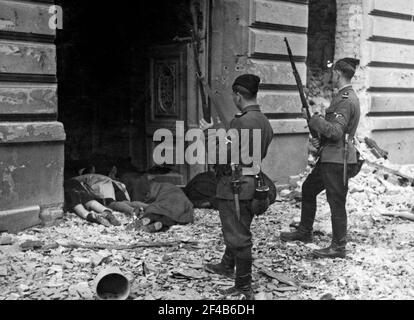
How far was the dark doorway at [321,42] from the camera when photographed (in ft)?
35.1

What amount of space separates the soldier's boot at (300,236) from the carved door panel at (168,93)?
276cm

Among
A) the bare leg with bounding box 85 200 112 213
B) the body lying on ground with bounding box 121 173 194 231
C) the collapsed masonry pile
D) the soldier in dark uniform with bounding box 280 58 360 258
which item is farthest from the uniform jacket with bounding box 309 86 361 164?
the bare leg with bounding box 85 200 112 213

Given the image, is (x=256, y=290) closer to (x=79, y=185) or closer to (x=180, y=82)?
(x=79, y=185)

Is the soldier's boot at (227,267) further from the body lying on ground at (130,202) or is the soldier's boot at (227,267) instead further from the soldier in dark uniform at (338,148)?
the body lying on ground at (130,202)

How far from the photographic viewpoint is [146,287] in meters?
4.62

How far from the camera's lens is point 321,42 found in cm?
1085

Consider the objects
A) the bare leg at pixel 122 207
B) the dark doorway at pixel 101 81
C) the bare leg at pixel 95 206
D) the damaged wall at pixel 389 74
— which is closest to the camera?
the bare leg at pixel 95 206

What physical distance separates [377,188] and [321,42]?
361 cm

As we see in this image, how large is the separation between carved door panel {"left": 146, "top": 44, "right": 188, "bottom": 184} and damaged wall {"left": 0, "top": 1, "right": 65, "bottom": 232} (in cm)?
267

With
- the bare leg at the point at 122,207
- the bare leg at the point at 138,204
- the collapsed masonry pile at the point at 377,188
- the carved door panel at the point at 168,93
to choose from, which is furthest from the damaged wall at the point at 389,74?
the bare leg at the point at 122,207

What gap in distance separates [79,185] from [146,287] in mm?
2728

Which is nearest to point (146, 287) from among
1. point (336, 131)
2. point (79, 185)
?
point (336, 131)

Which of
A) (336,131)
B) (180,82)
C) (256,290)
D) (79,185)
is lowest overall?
(256,290)

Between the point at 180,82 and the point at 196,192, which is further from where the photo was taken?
the point at 180,82
